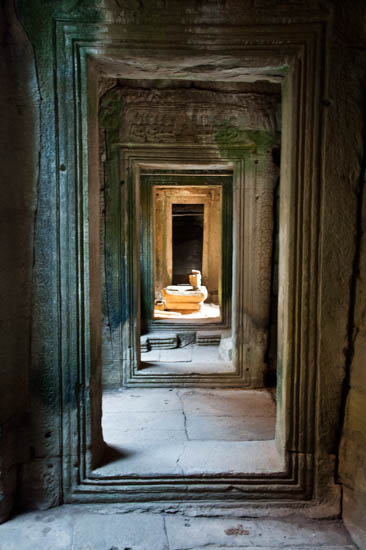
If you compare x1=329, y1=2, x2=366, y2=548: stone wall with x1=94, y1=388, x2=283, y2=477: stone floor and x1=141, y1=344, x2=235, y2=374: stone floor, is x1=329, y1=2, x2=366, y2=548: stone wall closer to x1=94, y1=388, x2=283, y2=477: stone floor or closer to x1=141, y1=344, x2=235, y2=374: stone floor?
x1=94, y1=388, x2=283, y2=477: stone floor

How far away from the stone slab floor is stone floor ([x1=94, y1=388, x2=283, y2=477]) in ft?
0.82

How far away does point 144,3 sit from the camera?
225cm

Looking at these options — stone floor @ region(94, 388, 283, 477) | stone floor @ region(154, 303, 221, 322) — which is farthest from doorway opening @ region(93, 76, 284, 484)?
stone floor @ region(154, 303, 221, 322)

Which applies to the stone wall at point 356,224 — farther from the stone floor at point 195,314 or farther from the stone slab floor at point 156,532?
the stone floor at point 195,314

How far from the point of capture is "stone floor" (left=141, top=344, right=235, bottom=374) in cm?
481

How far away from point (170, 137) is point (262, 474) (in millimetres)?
3265

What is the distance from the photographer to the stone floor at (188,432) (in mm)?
2611

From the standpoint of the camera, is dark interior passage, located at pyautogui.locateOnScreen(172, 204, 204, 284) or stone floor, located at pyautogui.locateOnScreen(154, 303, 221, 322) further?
dark interior passage, located at pyautogui.locateOnScreen(172, 204, 204, 284)

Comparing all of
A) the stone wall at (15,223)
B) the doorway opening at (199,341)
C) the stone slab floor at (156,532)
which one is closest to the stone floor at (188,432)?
the doorway opening at (199,341)

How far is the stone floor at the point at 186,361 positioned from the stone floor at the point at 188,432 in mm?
321

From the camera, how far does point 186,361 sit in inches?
207

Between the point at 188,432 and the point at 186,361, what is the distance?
1971 mm

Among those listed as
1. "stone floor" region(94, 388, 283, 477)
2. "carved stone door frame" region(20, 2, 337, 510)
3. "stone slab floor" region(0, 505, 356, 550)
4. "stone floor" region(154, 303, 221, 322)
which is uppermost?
"carved stone door frame" region(20, 2, 337, 510)

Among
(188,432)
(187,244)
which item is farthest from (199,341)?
(187,244)
